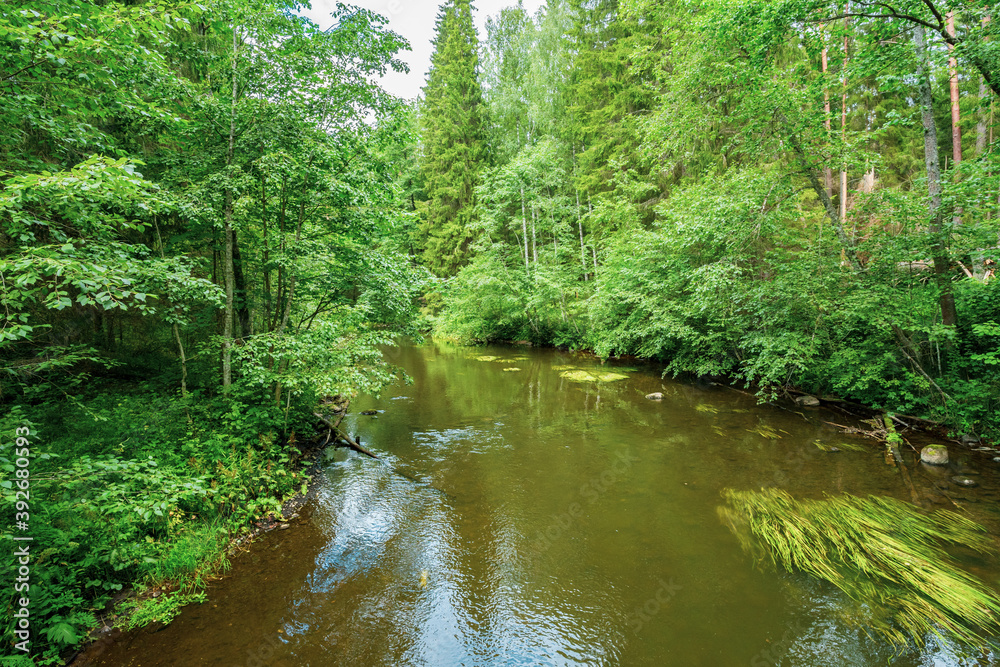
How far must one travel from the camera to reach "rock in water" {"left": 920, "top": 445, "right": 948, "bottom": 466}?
20.2ft

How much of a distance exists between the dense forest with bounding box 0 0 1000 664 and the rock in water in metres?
0.99

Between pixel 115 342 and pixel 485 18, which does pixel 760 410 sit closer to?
pixel 115 342

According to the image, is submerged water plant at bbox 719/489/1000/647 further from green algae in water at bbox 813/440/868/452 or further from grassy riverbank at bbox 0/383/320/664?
grassy riverbank at bbox 0/383/320/664

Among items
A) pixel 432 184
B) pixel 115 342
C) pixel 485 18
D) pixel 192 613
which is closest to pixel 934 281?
pixel 192 613

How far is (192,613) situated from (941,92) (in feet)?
60.5

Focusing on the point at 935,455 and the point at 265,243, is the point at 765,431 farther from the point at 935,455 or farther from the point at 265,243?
the point at 265,243

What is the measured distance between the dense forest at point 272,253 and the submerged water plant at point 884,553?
3.34 meters

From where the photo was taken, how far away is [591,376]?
540 inches

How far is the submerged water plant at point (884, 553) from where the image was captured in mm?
3434

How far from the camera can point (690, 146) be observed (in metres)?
13.1

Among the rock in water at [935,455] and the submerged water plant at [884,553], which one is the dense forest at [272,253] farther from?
the submerged water plant at [884,553]

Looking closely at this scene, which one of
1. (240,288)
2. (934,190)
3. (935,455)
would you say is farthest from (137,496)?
(934,190)

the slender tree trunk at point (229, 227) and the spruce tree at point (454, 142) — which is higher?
the spruce tree at point (454, 142)

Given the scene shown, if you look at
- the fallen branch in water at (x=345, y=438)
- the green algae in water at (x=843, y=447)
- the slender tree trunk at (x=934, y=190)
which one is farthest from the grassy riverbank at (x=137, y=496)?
the slender tree trunk at (x=934, y=190)
